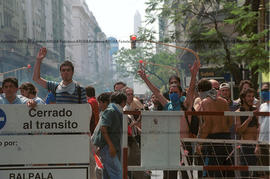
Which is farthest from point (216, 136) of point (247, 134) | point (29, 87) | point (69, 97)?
point (29, 87)

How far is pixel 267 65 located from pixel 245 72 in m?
0.60

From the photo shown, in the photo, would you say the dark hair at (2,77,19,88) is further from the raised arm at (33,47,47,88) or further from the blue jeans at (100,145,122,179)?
the blue jeans at (100,145,122,179)

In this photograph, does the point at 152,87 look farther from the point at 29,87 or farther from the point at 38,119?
the point at 29,87

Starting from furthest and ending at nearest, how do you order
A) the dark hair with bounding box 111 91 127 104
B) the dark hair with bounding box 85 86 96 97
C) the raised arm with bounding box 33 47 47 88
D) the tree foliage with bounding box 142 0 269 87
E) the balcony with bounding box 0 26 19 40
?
the dark hair with bounding box 85 86 96 97 < the tree foliage with bounding box 142 0 269 87 < the balcony with bounding box 0 26 19 40 < the dark hair with bounding box 111 91 127 104 < the raised arm with bounding box 33 47 47 88

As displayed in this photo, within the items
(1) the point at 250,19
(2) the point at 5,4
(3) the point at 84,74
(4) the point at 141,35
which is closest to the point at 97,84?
(3) the point at 84,74

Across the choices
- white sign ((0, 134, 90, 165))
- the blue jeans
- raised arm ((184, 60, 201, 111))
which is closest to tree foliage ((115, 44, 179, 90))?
raised arm ((184, 60, 201, 111))

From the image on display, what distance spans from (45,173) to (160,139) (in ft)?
4.31

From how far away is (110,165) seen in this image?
598cm

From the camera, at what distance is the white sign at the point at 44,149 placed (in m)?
5.53

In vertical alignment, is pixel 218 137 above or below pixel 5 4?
below

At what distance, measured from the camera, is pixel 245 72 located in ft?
42.7

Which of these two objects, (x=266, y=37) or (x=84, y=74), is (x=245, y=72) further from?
(x=84, y=74)

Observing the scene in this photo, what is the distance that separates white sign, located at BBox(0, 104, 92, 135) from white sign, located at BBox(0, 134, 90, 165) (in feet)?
0.25

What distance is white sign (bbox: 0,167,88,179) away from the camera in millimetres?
5449
